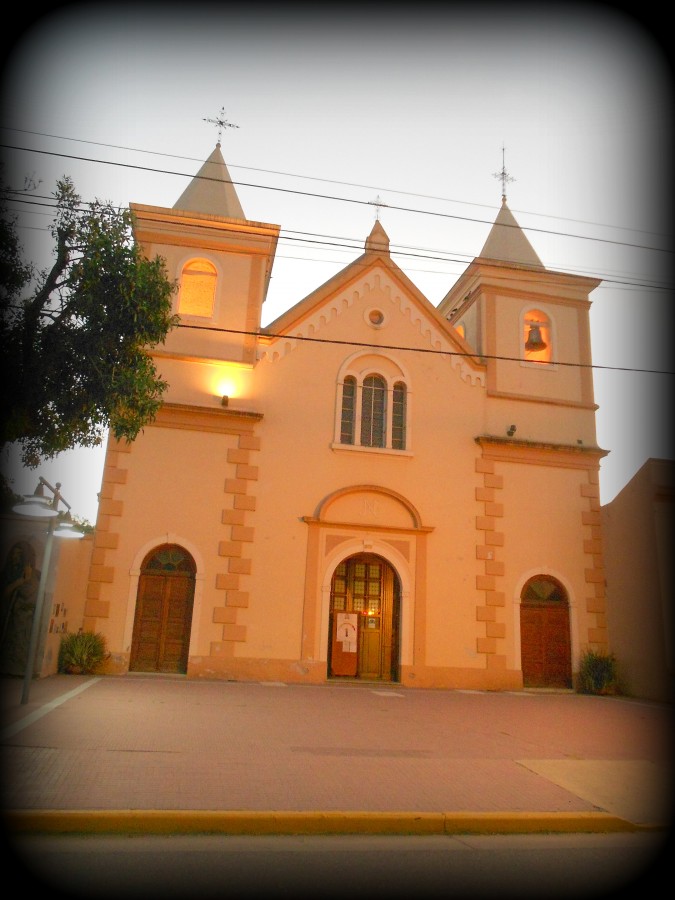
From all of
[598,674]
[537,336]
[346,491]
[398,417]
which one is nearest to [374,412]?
[398,417]

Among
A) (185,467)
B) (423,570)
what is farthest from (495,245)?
(185,467)

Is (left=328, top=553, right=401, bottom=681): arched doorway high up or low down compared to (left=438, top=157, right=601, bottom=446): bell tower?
down

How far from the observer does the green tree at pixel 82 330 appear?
9930mm

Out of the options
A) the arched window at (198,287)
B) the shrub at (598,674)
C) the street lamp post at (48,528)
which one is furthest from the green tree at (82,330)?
the shrub at (598,674)

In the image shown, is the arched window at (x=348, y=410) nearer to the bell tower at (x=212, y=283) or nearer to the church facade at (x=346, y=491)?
the church facade at (x=346, y=491)

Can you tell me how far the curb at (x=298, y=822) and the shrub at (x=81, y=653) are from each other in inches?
416

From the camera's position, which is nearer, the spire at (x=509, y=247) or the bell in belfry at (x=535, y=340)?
the bell in belfry at (x=535, y=340)

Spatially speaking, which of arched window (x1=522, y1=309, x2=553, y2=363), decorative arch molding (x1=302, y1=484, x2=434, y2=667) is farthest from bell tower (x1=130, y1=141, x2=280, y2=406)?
arched window (x1=522, y1=309, x2=553, y2=363)

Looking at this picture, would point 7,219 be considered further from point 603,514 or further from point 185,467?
point 603,514

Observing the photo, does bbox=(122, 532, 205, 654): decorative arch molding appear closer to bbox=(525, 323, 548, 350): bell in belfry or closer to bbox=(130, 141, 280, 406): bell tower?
bbox=(130, 141, 280, 406): bell tower

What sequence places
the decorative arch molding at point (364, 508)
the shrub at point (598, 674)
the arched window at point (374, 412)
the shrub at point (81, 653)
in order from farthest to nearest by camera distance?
the arched window at point (374, 412) < the shrub at point (598, 674) < the decorative arch molding at point (364, 508) < the shrub at point (81, 653)

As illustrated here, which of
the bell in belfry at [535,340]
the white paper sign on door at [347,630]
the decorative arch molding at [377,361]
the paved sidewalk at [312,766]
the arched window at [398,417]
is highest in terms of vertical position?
the bell in belfry at [535,340]

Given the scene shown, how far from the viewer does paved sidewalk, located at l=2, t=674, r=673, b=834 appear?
6316mm

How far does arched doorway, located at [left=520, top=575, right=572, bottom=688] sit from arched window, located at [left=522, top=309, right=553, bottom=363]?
21.7ft
